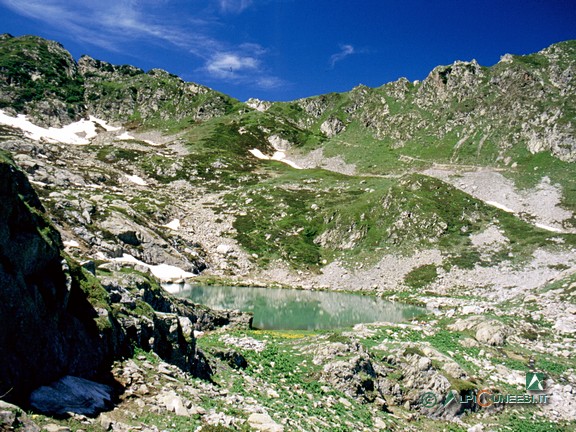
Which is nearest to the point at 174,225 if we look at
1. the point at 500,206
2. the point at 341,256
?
the point at 341,256

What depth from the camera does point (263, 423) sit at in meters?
12.7

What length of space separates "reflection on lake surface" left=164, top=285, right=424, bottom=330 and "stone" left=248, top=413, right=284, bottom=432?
112 feet

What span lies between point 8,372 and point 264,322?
4242 centimetres

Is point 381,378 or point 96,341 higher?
point 96,341

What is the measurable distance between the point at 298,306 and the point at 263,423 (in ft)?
176

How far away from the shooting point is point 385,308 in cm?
6631

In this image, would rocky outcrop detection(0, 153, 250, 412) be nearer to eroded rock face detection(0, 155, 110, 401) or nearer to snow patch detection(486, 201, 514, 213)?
eroded rock face detection(0, 155, 110, 401)

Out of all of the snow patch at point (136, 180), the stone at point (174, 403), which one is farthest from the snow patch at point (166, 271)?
the stone at point (174, 403)

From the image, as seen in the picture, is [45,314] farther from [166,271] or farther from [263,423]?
[166,271]

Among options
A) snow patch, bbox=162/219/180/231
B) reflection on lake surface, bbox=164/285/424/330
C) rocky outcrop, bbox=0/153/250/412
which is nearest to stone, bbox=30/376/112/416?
rocky outcrop, bbox=0/153/250/412

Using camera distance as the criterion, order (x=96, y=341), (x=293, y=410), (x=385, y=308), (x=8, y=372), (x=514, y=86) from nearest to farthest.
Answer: (x=8, y=372), (x=96, y=341), (x=293, y=410), (x=385, y=308), (x=514, y=86)

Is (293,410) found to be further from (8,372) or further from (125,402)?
(8,372)

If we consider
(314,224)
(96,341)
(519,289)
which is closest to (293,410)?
(96,341)

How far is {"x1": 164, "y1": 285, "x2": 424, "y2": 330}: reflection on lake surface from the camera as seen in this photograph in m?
52.6
